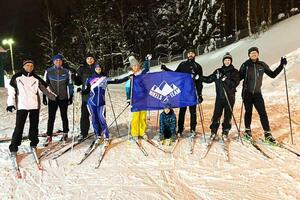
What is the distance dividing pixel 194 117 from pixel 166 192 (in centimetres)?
312

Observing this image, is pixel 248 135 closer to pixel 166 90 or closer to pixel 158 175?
pixel 166 90

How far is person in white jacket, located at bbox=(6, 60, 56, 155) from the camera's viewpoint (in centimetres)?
736

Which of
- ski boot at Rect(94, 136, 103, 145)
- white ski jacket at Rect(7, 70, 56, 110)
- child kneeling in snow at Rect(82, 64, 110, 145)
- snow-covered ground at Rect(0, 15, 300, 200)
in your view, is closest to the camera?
snow-covered ground at Rect(0, 15, 300, 200)

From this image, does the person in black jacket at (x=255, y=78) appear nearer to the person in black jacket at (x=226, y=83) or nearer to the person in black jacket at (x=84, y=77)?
the person in black jacket at (x=226, y=83)

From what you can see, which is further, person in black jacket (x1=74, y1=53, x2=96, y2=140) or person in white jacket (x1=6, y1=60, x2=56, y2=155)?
person in black jacket (x1=74, y1=53, x2=96, y2=140)

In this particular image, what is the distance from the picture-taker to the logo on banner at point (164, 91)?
8773 millimetres

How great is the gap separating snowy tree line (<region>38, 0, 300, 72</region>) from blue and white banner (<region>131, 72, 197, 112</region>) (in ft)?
98.7

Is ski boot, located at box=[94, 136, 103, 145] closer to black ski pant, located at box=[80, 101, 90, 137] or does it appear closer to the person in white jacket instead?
black ski pant, located at box=[80, 101, 90, 137]

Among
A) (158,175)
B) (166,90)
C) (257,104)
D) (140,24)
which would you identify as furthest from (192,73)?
(140,24)

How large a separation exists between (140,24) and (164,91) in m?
38.4

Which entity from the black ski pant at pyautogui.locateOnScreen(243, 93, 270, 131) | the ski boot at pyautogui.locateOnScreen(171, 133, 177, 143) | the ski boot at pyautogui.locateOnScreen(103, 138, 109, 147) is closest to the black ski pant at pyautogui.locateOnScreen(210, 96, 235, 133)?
the black ski pant at pyautogui.locateOnScreen(243, 93, 270, 131)

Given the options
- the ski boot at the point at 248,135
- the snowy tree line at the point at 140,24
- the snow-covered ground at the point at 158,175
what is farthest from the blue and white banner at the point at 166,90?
the snowy tree line at the point at 140,24

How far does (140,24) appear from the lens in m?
46.3

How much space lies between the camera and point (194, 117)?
8992 mm
